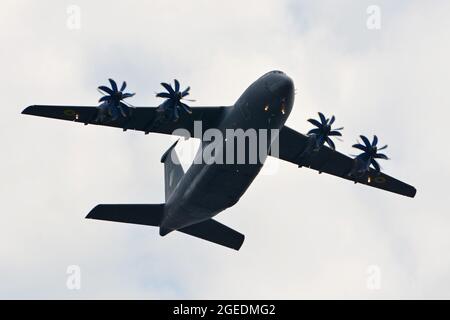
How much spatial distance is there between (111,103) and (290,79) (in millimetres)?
9345

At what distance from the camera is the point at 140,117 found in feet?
141

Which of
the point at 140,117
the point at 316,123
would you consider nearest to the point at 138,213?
the point at 140,117

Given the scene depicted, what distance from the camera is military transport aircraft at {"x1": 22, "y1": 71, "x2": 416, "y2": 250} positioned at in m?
39.1

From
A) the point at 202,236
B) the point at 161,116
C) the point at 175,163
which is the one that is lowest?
the point at 202,236

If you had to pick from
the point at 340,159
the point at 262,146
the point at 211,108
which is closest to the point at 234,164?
the point at 262,146

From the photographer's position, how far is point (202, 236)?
4784 centimetres

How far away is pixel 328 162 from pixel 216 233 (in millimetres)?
7892

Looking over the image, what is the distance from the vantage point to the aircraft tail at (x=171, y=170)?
47.8 m

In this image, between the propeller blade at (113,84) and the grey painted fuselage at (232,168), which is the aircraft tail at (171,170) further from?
the propeller blade at (113,84)

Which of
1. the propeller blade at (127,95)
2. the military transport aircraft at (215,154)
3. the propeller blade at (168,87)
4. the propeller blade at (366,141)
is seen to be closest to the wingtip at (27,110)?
the military transport aircraft at (215,154)

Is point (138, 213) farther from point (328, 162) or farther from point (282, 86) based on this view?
point (282, 86)

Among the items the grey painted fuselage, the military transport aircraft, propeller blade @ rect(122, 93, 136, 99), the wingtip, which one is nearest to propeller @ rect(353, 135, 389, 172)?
the military transport aircraft
